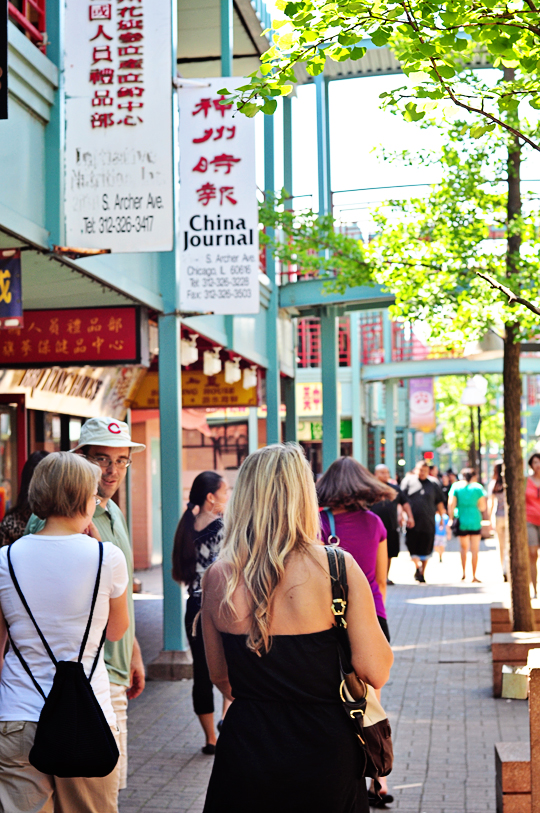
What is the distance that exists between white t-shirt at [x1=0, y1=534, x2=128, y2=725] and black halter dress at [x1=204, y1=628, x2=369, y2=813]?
74 centimetres

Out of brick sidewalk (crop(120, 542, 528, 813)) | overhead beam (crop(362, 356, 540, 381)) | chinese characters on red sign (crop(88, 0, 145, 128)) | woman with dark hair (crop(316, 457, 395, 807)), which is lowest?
brick sidewalk (crop(120, 542, 528, 813))

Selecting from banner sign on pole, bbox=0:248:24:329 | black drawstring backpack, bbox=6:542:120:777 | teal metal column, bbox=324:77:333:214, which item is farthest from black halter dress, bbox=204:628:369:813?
teal metal column, bbox=324:77:333:214

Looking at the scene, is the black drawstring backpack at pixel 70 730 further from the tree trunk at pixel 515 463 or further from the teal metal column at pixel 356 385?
the teal metal column at pixel 356 385

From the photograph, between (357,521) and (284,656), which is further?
(357,521)

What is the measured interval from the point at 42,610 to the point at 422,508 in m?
13.5

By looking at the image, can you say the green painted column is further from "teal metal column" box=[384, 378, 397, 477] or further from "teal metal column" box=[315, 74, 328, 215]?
"teal metal column" box=[384, 378, 397, 477]

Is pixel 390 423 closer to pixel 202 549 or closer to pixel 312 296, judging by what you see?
pixel 312 296

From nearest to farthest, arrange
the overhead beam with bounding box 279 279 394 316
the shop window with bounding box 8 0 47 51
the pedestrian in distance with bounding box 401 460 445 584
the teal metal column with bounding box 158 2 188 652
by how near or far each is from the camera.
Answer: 1. the shop window with bounding box 8 0 47 51
2. the teal metal column with bounding box 158 2 188 652
3. the overhead beam with bounding box 279 279 394 316
4. the pedestrian in distance with bounding box 401 460 445 584

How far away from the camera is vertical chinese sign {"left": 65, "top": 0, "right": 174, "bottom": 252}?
21.2ft

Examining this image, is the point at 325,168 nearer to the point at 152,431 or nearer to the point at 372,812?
the point at 152,431

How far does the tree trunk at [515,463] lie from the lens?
349 inches

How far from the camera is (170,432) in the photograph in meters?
9.50

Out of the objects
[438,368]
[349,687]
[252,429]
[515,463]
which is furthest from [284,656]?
[438,368]

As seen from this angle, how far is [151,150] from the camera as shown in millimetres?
6543
